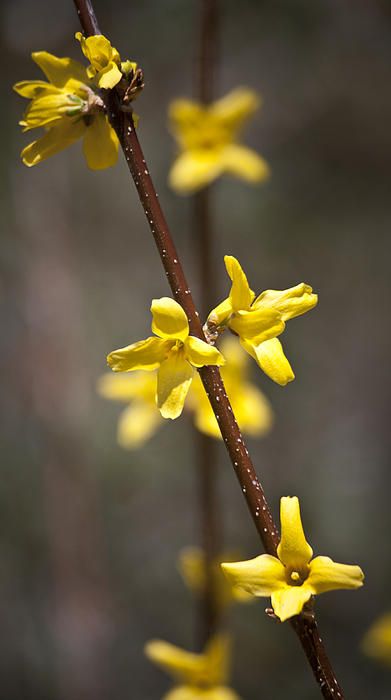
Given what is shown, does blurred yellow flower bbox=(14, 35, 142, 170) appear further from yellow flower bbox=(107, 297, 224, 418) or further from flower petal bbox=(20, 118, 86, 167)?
yellow flower bbox=(107, 297, 224, 418)

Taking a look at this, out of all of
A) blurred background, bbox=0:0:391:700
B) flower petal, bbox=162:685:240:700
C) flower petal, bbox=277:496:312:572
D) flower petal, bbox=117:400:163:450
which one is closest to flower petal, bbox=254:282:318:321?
flower petal, bbox=277:496:312:572

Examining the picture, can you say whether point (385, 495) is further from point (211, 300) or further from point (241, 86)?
point (241, 86)

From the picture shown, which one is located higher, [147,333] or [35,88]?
[147,333]

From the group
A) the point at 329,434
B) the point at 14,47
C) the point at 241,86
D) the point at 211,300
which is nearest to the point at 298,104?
the point at 241,86

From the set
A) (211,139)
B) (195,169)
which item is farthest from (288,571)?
(211,139)

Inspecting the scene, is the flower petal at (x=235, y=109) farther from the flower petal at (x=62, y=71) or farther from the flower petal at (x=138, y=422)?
the flower petal at (x=62, y=71)

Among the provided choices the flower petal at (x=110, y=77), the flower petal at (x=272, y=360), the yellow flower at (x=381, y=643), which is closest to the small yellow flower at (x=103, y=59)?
the flower petal at (x=110, y=77)

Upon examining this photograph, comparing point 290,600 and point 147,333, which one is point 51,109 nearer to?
point 290,600
